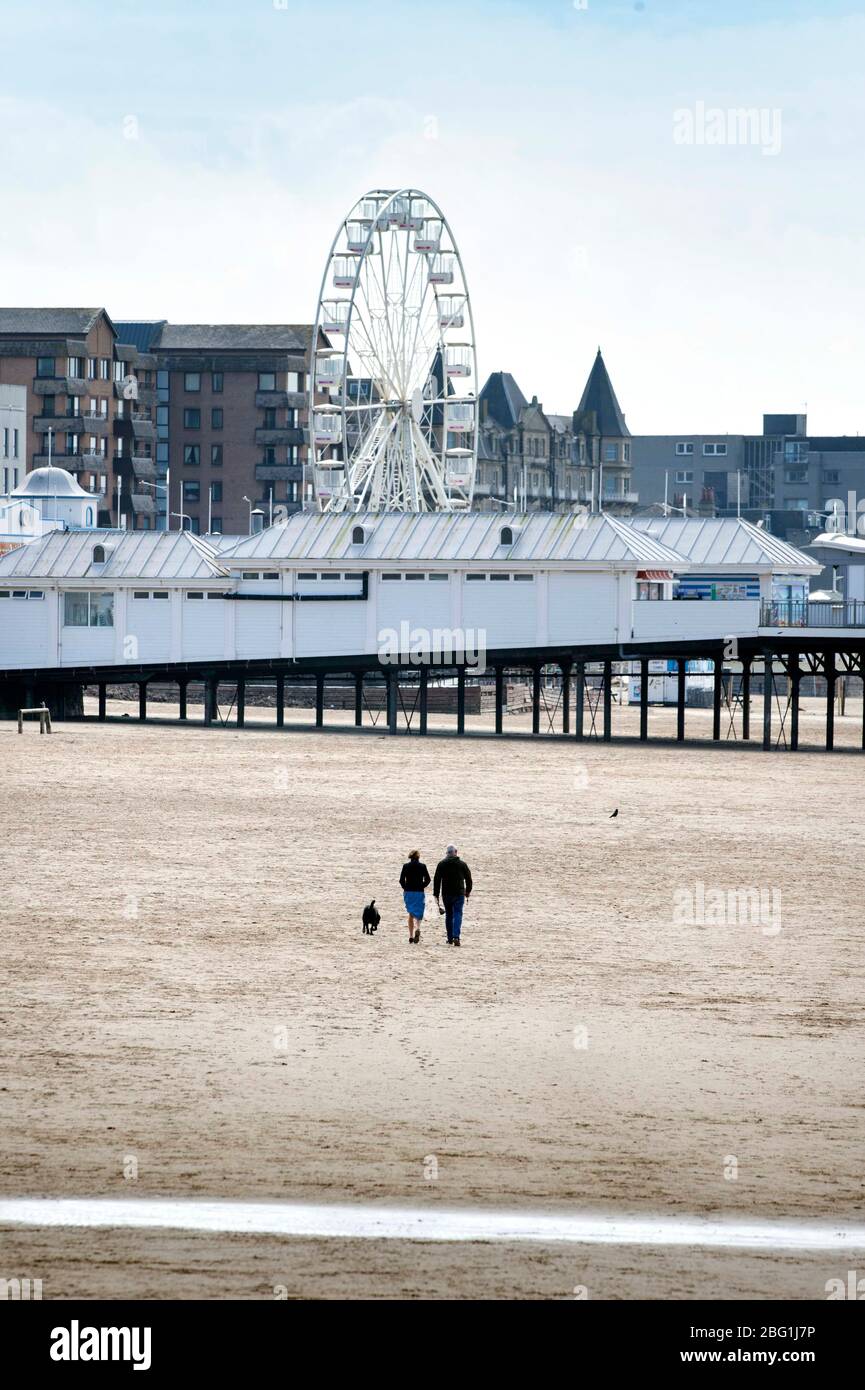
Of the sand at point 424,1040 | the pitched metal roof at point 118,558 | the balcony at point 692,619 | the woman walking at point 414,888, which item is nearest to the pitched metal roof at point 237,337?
the pitched metal roof at point 118,558

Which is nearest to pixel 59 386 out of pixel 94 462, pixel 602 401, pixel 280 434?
pixel 94 462

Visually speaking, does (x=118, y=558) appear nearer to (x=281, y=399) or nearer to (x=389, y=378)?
(x=389, y=378)

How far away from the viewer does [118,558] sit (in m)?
70.6

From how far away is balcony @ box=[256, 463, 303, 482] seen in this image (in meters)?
149

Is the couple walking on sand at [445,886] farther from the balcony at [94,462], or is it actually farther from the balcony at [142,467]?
the balcony at [142,467]

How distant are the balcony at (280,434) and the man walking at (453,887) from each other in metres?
124

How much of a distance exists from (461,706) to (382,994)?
44.7m

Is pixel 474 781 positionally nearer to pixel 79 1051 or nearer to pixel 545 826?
pixel 545 826

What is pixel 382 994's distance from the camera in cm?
2328

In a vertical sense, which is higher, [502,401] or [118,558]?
[502,401]

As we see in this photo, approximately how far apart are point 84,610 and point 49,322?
73051 mm

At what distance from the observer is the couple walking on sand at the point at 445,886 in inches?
1035

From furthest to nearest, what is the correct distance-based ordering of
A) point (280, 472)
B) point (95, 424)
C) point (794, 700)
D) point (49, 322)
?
point (280, 472) < point (49, 322) < point (95, 424) < point (794, 700)
